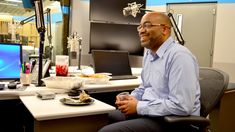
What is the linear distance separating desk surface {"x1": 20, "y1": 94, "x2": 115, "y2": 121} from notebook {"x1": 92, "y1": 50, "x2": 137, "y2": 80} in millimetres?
809

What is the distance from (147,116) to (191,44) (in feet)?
12.4

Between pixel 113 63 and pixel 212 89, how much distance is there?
1109 mm

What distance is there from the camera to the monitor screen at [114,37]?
3328mm

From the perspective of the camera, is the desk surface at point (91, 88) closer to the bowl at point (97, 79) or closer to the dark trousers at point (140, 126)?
the bowl at point (97, 79)

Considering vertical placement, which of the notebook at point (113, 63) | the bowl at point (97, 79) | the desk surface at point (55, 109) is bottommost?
the desk surface at point (55, 109)

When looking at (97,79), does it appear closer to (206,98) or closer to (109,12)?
(206,98)

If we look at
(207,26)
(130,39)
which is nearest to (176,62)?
(130,39)

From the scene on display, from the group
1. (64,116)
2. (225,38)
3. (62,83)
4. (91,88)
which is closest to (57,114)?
(64,116)

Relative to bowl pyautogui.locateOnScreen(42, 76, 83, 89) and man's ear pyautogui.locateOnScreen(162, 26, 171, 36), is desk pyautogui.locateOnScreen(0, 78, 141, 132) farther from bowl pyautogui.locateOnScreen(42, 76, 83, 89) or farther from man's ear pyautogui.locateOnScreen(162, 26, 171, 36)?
man's ear pyautogui.locateOnScreen(162, 26, 171, 36)

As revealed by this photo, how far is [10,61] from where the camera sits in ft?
6.86

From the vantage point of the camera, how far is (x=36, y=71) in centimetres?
220

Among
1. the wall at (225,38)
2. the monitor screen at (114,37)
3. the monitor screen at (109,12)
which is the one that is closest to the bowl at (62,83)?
the monitor screen at (114,37)

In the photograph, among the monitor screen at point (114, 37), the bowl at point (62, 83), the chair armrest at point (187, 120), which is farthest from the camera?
the monitor screen at point (114, 37)

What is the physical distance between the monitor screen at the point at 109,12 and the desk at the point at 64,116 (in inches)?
75.9
